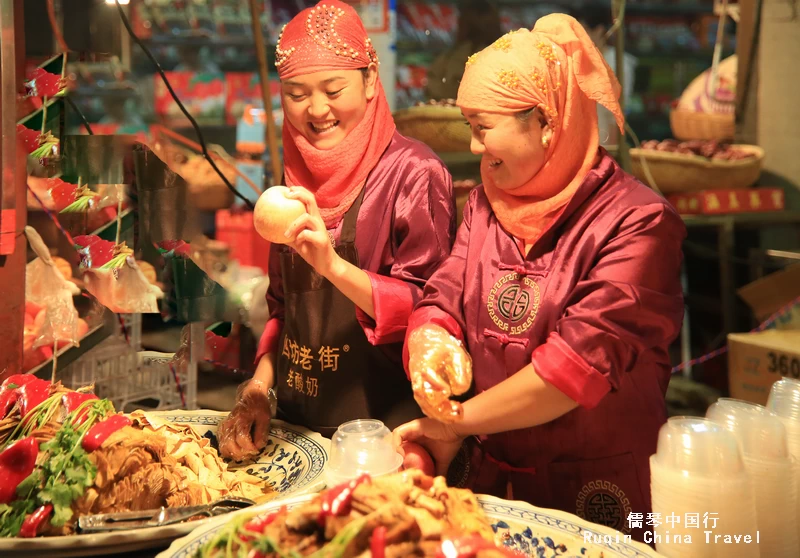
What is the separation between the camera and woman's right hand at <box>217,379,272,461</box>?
5.64 feet

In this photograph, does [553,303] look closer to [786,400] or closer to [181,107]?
[786,400]

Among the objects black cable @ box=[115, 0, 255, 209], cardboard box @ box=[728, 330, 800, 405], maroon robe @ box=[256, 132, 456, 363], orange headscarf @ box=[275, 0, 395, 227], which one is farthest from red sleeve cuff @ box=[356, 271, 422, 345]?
cardboard box @ box=[728, 330, 800, 405]

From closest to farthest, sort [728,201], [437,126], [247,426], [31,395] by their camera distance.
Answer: [31,395] → [247,426] → [437,126] → [728,201]

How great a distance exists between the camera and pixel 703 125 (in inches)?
156

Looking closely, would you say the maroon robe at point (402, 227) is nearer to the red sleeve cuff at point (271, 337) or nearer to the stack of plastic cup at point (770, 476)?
the red sleeve cuff at point (271, 337)

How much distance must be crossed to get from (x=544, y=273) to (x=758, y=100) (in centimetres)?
295

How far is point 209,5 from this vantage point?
295 cm

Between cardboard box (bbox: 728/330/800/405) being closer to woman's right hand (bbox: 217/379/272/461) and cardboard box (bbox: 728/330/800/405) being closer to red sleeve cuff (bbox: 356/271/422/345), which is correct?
red sleeve cuff (bbox: 356/271/422/345)

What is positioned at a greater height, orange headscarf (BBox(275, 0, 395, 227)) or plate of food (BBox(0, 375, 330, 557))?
orange headscarf (BBox(275, 0, 395, 227))

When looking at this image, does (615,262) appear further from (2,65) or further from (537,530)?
(2,65)

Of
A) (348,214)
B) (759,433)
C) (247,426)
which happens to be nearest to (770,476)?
(759,433)

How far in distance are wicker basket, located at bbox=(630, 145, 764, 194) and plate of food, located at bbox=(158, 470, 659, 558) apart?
2592 mm

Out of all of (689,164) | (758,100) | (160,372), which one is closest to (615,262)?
(160,372)

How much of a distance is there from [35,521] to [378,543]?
2.18ft
